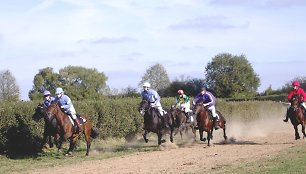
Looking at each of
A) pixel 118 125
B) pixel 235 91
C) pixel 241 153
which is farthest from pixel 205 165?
pixel 235 91

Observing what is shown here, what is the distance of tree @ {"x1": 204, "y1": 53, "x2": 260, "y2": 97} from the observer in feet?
283

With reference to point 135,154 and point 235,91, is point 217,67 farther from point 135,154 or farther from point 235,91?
point 135,154

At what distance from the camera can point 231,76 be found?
286ft

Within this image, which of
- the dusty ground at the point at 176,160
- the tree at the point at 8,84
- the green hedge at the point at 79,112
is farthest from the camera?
the tree at the point at 8,84

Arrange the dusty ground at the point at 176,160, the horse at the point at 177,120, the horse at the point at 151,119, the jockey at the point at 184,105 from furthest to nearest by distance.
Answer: the jockey at the point at 184,105
the horse at the point at 177,120
the horse at the point at 151,119
the dusty ground at the point at 176,160

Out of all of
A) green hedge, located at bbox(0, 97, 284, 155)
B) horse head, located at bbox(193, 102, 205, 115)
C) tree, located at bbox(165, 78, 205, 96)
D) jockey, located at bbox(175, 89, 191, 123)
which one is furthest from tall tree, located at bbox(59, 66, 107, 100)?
horse head, located at bbox(193, 102, 205, 115)

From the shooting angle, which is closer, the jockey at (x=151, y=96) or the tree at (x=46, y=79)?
the jockey at (x=151, y=96)

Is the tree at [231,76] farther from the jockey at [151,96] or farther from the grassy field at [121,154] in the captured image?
the jockey at [151,96]

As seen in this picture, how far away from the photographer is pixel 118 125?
94.6 ft

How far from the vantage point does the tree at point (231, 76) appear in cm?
8638

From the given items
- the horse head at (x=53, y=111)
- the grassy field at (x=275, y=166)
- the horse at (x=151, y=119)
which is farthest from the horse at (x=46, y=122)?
the grassy field at (x=275, y=166)

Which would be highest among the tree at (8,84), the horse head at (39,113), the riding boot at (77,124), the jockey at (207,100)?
the tree at (8,84)

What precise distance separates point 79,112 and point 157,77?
7459cm

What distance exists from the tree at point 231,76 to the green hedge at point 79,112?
5181cm
